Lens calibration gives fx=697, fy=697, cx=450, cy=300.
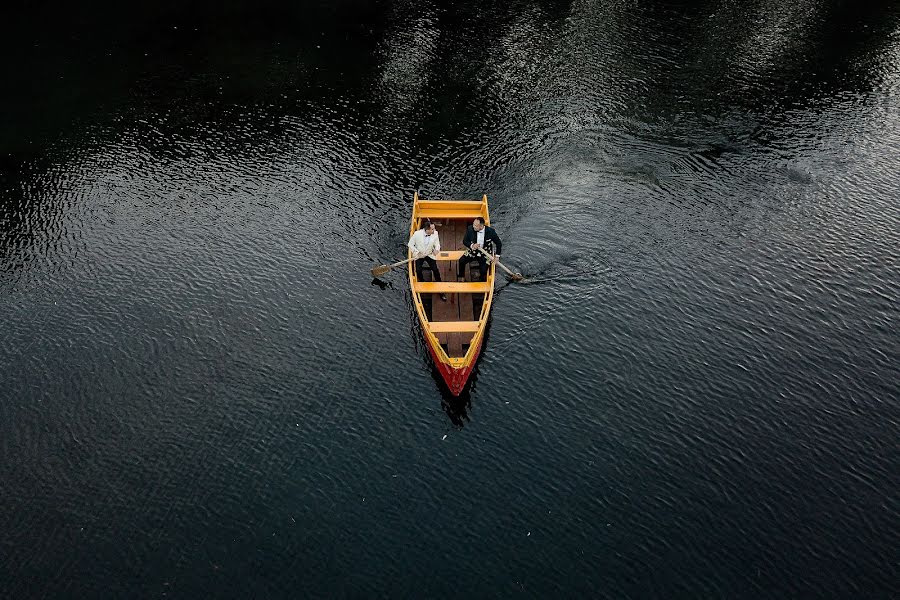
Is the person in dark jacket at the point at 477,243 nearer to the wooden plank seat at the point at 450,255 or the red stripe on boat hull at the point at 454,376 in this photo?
the wooden plank seat at the point at 450,255

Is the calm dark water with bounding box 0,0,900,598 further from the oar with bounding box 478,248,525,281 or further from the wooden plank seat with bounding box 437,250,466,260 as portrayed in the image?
the wooden plank seat with bounding box 437,250,466,260

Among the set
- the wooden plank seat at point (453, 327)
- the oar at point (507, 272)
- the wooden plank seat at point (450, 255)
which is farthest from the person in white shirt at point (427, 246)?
the wooden plank seat at point (453, 327)

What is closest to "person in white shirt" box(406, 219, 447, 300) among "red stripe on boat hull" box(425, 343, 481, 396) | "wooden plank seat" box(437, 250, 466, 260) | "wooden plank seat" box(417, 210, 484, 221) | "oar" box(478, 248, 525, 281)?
"wooden plank seat" box(437, 250, 466, 260)

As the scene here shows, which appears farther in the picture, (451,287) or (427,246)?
(427,246)

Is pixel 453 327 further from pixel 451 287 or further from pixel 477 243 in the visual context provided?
pixel 477 243

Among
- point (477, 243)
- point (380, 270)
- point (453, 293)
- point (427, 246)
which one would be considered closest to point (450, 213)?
point (477, 243)

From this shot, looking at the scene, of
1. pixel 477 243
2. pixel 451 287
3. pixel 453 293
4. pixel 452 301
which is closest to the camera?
pixel 451 287

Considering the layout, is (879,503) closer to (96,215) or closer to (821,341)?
(821,341)
